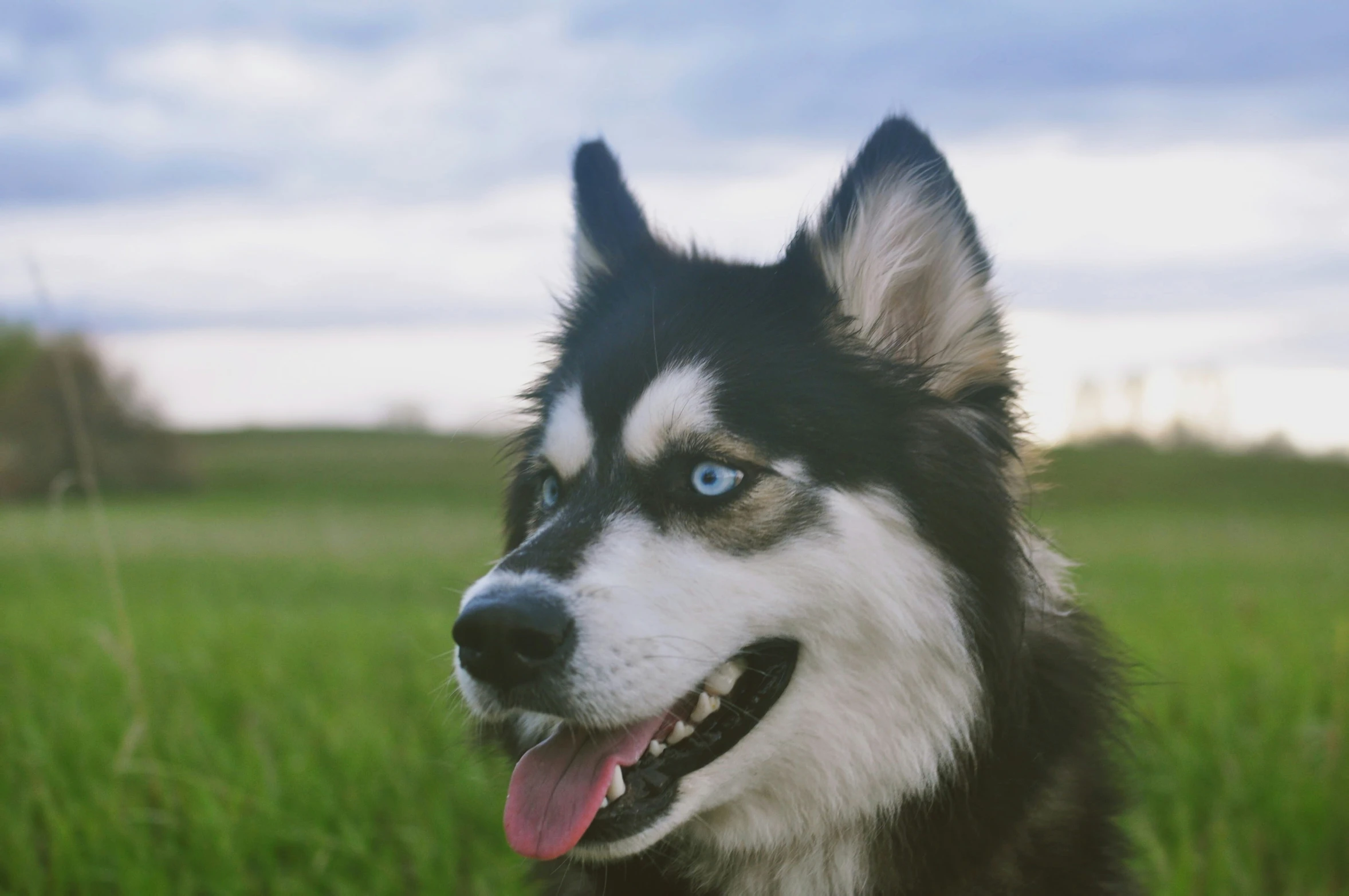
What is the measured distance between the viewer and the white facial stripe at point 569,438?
2939 mm

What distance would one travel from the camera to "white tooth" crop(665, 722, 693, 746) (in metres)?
2.53

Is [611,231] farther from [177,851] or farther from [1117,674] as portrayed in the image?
[177,851]

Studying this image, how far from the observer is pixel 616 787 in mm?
2455

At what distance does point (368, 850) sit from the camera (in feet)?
12.8

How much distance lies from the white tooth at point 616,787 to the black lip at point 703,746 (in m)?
0.01

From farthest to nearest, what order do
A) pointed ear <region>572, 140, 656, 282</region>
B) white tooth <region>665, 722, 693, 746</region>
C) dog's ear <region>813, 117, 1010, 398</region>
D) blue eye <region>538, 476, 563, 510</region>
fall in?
pointed ear <region>572, 140, 656, 282</region> → blue eye <region>538, 476, 563, 510</region> → dog's ear <region>813, 117, 1010, 398</region> → white tooth <region>665, 722, 693, 746</region>

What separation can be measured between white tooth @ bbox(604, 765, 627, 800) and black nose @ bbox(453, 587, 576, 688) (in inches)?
13.3

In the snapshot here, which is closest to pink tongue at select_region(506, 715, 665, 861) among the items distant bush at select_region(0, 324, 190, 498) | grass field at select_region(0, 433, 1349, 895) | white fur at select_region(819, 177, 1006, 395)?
grass field at select_region(0, 433, 1349, 895)

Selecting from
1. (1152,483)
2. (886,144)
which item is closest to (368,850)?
(886,144)

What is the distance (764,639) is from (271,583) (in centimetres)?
1347

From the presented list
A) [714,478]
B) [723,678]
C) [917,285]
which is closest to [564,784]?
[723,678]

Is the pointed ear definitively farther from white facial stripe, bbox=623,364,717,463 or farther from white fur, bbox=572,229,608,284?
white facial stripe, bbox=623,364,717,463

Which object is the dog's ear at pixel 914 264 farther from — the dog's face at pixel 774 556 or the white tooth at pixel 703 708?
the white tooth at pixel 703 708

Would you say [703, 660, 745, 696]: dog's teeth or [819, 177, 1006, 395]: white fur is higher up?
[819, 177, 1006, 395]: white fur
